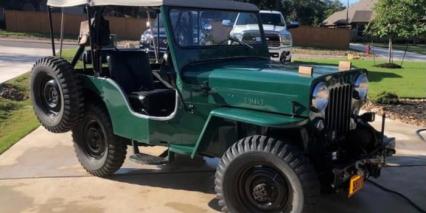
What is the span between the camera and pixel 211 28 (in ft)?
18.1

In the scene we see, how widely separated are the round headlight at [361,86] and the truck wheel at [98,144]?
2.46 meters

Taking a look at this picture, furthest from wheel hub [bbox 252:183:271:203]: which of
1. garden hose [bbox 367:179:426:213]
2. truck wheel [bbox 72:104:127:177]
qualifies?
truck wheel [bbox 72:104:127:177]

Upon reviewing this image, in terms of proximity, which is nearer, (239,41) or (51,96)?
(239,41)

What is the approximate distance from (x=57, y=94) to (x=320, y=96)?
2837 millimetres

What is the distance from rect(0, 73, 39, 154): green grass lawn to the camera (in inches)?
299

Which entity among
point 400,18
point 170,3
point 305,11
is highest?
point 305,11

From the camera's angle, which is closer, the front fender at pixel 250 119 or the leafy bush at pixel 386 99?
the front fender at pixel 250 119

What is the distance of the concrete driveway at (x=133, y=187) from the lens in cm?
511

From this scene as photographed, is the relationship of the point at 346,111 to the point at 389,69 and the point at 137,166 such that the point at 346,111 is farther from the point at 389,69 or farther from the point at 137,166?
the point at 389,69

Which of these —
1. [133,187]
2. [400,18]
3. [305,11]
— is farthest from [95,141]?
[305,11]

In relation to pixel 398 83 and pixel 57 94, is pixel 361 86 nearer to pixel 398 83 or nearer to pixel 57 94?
pixel 57 94

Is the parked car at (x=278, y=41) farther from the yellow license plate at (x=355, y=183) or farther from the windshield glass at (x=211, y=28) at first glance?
the yellow license plate at (x=355, y=183)

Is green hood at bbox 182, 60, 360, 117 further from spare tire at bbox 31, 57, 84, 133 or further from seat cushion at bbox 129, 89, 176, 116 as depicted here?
spare tire at bbox 31, 57, 84, 133

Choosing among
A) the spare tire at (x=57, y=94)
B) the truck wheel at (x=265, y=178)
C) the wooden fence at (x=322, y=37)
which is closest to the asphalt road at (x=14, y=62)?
the spare tire at (x=57, y=94)
